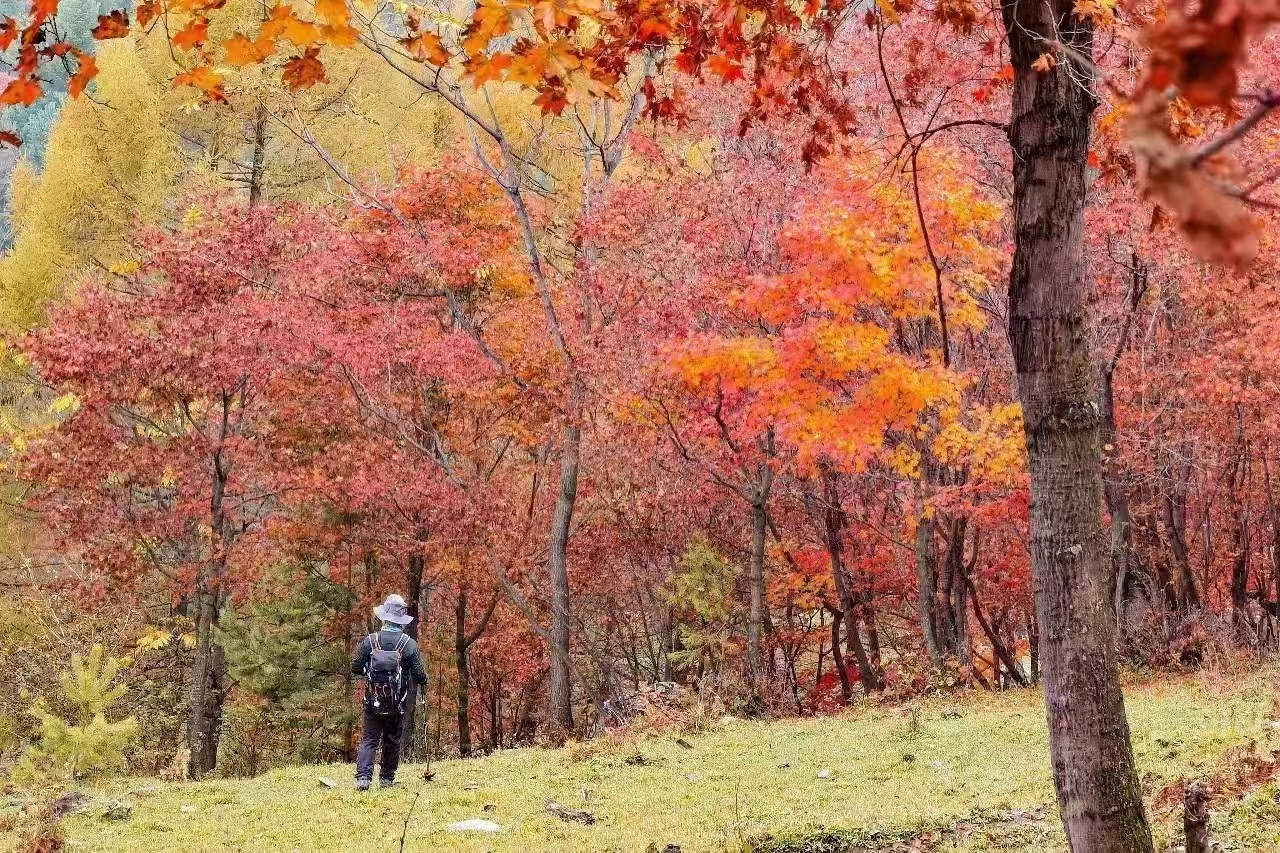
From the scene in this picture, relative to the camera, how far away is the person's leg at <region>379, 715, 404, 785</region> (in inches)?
388

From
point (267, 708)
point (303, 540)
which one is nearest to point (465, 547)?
point (303, 540)

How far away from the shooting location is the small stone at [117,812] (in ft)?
30.0

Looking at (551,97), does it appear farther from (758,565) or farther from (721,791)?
(758,565)

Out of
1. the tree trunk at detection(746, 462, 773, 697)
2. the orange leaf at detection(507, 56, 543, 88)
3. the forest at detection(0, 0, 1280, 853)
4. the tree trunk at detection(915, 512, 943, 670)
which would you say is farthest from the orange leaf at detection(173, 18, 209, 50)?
the tree trunk at detection(746, 462, 773, 697)

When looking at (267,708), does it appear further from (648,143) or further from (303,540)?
(648,143)

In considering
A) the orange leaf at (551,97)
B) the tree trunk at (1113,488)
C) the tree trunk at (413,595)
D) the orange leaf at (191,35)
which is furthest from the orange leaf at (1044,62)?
the tree trunk at (413,595)

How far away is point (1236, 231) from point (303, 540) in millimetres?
19625

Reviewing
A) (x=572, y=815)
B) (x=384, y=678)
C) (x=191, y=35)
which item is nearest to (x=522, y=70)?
(x=191, y=35)

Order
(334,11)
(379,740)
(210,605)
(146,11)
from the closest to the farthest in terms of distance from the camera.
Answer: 1. (334,11)
2. (146,11)
3. (379,740)
4. (210,605)

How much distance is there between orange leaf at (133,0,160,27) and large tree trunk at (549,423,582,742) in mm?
13250

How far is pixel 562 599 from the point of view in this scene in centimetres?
1738

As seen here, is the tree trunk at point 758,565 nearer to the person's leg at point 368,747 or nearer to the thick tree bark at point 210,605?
the thick tree bark at point 210,605

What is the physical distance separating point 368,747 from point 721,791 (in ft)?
10.5

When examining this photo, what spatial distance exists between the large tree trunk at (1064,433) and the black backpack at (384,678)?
6914 millimetres
